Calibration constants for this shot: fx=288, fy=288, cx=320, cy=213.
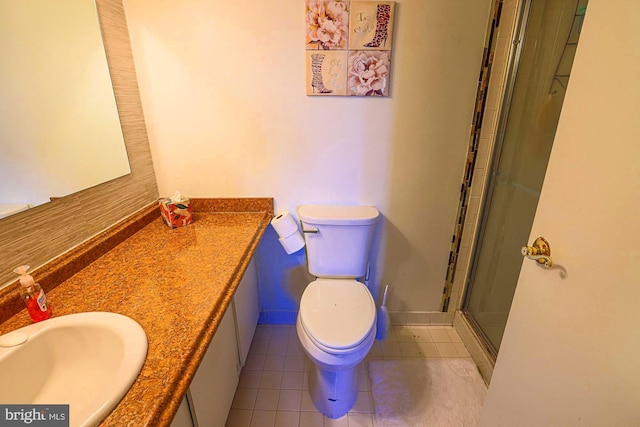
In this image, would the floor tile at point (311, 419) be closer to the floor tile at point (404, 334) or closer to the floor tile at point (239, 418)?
the floor tile at point (239, 418)

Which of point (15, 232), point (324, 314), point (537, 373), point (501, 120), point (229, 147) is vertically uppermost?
point (501, 120)

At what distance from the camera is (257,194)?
1.58 m

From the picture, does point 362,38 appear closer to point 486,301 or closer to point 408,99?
point 408,99

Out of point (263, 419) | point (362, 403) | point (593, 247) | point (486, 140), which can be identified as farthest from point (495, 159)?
point (263, 419)

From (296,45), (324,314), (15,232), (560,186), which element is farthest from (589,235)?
(15,232)

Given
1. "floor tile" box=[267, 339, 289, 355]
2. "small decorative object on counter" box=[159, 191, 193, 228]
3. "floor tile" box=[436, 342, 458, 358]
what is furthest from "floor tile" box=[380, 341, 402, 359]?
"small decorative object on counter" box=[159, 191, 193, 228]

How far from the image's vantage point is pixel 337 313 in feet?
4.20

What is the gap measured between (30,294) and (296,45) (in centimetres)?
132

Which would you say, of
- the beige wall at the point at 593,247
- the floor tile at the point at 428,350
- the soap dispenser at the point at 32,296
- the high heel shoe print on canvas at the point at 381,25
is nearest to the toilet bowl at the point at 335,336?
the floor tile at the point at 428,350

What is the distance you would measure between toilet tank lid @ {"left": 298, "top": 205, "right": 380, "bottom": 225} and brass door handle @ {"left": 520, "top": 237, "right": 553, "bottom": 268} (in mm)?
725

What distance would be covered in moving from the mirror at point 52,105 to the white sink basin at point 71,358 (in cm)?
39

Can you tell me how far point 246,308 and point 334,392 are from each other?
577 mm

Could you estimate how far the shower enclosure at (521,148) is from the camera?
111 centimetres

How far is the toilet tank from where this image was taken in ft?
4.78
